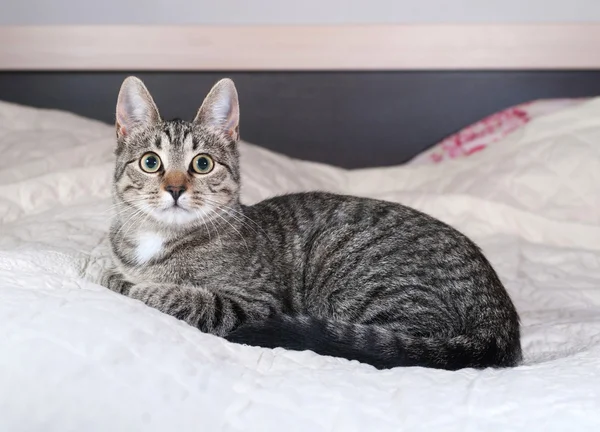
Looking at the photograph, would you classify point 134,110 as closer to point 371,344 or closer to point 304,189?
point 371,344

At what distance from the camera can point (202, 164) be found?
1651 mm

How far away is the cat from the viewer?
147 cm

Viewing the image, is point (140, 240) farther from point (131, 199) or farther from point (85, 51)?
point (85, 51)

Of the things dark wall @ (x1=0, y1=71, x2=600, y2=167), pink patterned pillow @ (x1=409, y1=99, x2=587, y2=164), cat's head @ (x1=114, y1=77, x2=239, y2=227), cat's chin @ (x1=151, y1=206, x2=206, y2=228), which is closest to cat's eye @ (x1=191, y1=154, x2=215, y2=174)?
cat's head @ (x1=114, y1=77, x2=239, y2=227)

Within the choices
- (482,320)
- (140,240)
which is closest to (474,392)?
(482,320)

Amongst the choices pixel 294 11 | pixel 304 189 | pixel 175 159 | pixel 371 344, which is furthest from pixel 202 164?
pixel 294 11

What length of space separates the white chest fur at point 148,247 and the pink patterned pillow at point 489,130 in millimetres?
1580

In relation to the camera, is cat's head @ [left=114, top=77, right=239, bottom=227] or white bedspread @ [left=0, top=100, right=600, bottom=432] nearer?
Answer: white bedspread @ [left=0, top=100, right=600, bottom=432]

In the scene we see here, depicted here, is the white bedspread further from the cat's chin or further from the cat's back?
the cat's back

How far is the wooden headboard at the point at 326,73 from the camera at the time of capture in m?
2.91

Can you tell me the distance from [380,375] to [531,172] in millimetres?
1545

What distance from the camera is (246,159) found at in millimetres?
2619

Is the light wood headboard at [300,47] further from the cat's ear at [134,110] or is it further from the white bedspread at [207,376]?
the cat's ear at [134,110]

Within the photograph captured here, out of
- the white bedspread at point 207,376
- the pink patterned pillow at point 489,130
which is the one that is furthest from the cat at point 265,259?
the pink patterned pillow at point 489,130
